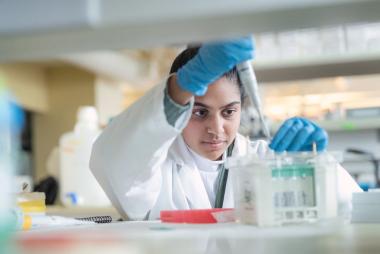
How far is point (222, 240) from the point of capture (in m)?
0.67

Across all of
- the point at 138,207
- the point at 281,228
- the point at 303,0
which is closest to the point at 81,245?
the point at 281,228

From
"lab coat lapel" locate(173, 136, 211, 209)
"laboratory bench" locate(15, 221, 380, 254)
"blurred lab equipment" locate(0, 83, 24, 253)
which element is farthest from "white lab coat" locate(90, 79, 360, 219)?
"blurred lab equipment" locate(0, 83, 24, 253)

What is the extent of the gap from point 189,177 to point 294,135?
0.39 m

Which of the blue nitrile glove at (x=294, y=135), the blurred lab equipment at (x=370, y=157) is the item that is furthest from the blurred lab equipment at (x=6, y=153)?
the blurred lab equipment at (x=370, y=157)

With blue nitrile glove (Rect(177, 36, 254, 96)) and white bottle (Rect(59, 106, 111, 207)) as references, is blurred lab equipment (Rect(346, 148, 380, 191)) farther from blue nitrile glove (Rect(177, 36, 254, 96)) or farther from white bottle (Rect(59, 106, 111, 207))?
blue nitrile glove (Rect(177, 36, 254, 96))

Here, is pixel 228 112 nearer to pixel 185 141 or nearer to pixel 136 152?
pixel 185 141

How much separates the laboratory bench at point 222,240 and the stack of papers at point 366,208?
9 centimetres

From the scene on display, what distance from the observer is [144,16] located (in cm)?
35

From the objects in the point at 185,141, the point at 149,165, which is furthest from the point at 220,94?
the point at 149,165

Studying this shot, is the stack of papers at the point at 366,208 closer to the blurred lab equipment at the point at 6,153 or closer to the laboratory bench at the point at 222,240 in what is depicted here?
the laboratory bench at the point at 222,240

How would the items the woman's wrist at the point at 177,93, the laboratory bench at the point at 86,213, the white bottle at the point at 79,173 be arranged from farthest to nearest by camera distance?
the white bottle at the point at 79,173, the laboratory bench at the point at 86,213, the woman's wrist at the point at 177,93

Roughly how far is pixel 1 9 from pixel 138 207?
1042mm

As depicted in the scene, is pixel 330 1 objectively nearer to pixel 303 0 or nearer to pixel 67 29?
pixel 303 0

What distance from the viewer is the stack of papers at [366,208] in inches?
35.7
